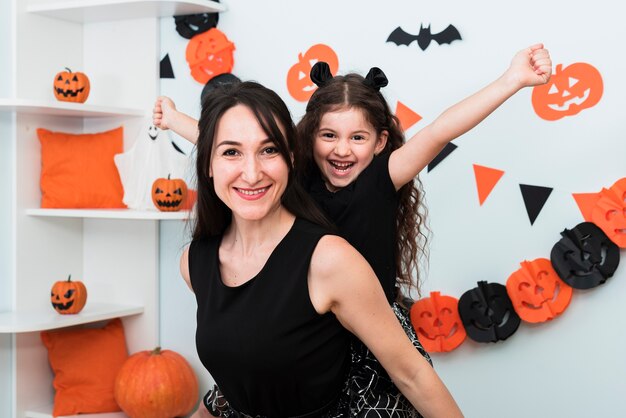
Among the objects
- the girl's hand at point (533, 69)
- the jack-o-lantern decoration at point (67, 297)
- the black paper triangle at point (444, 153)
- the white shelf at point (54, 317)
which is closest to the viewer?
the girl's hand at point (533, 69)

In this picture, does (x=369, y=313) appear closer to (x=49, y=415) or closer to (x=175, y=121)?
(x=175, y=121)

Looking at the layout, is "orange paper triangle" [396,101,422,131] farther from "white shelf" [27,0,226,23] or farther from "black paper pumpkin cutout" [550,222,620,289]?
"white shelf" [27,0,226,23]

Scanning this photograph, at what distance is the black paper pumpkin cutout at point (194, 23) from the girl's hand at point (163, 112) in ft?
1.69

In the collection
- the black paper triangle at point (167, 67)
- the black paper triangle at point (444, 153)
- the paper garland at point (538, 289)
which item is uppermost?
the black paper triangle at point (167, 67)

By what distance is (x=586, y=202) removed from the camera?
213cm

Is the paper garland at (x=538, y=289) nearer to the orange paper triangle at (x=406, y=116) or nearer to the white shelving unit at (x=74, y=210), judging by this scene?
the orange paper triangle at (x=406, y=116)

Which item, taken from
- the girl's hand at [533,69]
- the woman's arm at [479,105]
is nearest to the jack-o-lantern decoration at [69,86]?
the woman's arm at [479,105]

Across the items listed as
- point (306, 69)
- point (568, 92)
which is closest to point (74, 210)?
point (306, 69)

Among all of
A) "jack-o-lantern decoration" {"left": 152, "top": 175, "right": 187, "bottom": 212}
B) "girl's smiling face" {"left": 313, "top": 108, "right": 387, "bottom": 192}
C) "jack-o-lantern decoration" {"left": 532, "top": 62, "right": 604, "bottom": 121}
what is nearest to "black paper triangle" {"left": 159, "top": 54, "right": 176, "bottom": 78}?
"jack-o-lantern decoration" {"left": 152, "top": 175, "right": 187, "bottom": 212}

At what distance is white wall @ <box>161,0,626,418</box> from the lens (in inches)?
83.0

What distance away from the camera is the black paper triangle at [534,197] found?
2178mm

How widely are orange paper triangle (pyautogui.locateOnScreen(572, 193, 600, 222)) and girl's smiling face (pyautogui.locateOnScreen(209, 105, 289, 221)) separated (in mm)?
995

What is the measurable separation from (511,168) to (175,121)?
38.2 inches

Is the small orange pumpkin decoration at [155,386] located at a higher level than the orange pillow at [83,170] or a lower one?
lower
